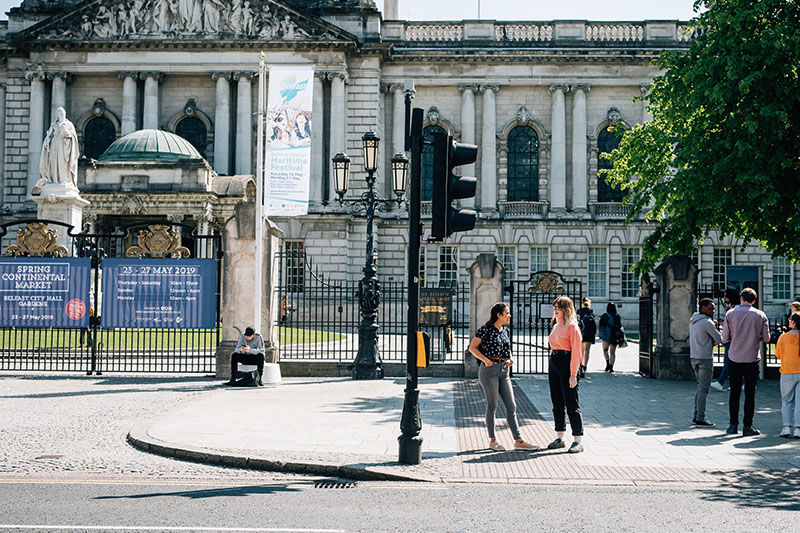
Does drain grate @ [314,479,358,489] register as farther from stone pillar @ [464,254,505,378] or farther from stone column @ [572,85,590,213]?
stone column @ [572,85,590,213]

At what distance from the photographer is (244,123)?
145ft

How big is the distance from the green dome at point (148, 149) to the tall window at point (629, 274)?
22.6 m

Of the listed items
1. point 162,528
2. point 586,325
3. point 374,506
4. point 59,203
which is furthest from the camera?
point 59,203

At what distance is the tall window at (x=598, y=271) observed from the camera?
45.5 m

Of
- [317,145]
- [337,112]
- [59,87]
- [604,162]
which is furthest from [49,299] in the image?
[604,162]

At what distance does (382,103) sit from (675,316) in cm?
2911

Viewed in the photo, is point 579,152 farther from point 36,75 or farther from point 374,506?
point 374,506

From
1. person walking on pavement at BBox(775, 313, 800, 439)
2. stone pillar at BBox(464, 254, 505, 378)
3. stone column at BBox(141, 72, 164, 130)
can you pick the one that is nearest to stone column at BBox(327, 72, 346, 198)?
stone column at BBox(141, 72, 164, 130)

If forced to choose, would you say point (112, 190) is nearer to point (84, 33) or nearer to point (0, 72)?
point (84, 33)

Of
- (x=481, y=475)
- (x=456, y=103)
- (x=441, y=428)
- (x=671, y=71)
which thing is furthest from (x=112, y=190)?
(x=481, y=475)

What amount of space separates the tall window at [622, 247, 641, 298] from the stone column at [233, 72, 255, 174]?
20.2m

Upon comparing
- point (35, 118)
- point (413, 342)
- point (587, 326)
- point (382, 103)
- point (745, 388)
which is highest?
point (382, 103)

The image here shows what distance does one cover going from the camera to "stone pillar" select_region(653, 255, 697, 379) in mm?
19594

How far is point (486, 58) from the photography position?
4531 cm
